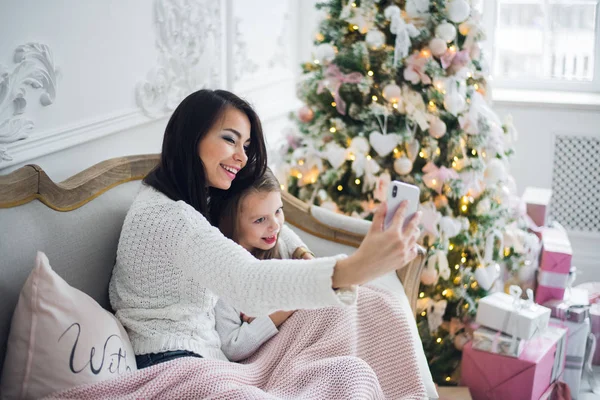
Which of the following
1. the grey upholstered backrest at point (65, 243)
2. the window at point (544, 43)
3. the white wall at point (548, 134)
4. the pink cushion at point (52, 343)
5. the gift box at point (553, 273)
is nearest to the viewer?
the pink cushion at point (52, 343)

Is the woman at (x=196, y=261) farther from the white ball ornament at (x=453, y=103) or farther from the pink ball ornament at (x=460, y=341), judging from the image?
the pink ball ornament at (x=460, y=341)

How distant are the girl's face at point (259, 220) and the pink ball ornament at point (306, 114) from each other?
34.8 inches

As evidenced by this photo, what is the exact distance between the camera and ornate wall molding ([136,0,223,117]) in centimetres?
251

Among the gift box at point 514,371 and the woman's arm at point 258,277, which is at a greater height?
the woman's arm at point 258,277

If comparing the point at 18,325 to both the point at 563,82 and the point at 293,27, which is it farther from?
the point at 563,82

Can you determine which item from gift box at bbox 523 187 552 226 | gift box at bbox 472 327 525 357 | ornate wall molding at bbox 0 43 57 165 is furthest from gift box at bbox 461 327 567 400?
ornate wall molding at bbox 0 43 57 165

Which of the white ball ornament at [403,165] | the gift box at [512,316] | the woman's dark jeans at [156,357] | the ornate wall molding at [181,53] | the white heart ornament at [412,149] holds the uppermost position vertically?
the ornate wall molding at [181,53]

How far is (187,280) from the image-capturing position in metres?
1.71

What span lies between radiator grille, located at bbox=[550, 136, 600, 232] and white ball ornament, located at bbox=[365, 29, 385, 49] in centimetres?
178

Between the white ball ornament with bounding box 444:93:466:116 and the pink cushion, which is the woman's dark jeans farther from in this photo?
the white ball ornament with bounding box 444:93:466:116

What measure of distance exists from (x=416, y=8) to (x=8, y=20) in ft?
4.83

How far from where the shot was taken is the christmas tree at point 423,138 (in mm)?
2688

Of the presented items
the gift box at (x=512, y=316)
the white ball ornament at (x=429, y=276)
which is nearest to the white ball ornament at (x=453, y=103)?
the white ball ornament at (x=429, y=276)

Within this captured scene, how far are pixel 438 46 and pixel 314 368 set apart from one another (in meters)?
1.43
